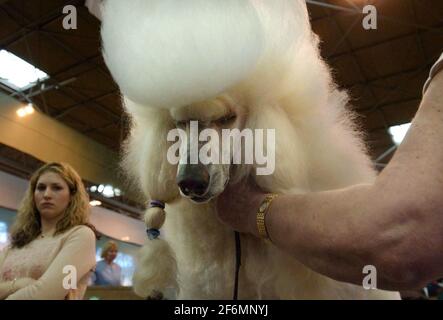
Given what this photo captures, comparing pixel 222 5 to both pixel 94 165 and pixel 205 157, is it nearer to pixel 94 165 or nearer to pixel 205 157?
pixel 205 157

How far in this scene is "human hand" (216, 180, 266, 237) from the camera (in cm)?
58

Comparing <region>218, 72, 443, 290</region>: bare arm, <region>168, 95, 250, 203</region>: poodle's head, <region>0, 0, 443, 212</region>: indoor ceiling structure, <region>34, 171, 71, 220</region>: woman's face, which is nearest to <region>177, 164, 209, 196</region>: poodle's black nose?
<region>168, 95, 250, 203</region>: poodle's head

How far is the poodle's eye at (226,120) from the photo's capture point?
0.63 meters

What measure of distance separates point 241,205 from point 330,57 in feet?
8.83

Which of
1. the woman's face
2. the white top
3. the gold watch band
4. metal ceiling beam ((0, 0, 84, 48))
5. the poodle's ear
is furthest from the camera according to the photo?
metal ceiling beam ((0, 0, 84, 48))

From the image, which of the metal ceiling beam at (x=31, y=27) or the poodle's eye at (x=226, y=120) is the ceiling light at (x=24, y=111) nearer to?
the metal ceiling beam at (x=31, y=27)

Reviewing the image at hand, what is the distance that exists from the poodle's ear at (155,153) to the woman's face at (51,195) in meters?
0.47

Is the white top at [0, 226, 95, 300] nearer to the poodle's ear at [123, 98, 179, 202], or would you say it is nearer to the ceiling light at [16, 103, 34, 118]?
the poodle's ear at [123, 98, 179, 202]

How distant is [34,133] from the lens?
8.63ft

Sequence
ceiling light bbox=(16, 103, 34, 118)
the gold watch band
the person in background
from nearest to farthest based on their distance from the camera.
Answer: the gold watch band → the person in background → ceiling light bbox=(16, 103, 34, 118)

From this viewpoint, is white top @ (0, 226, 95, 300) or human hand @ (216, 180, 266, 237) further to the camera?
white top @ (0, 226, 95, 300)

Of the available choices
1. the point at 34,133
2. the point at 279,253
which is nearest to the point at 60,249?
the point at 279,253

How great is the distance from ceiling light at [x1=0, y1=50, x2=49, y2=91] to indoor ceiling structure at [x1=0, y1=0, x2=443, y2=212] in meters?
0.05
